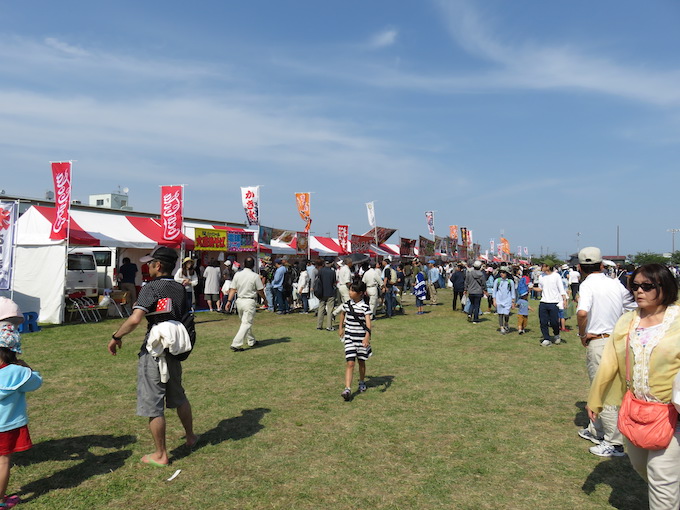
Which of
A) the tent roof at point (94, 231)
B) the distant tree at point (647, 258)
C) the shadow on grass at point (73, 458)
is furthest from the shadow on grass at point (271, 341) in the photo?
the distant tree at point (647, 258)

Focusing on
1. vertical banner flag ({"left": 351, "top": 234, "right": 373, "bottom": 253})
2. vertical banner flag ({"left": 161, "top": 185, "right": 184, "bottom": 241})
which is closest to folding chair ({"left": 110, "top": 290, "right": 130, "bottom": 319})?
vertical banner flag ({"left": 161, "top": 185, "right": 184, "bottom": 241})

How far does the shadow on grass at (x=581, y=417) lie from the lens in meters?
5.14

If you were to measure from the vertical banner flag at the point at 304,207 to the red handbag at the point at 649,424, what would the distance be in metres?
18.5

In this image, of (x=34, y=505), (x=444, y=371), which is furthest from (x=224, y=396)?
(x=444, y=371)

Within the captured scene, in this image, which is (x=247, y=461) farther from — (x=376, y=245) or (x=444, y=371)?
(x=376, y=245)

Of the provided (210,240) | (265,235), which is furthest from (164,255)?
(265,235)

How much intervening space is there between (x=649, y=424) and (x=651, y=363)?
328 millimetres

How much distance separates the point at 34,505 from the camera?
3.36 metres

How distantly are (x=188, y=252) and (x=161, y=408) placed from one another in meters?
14.8

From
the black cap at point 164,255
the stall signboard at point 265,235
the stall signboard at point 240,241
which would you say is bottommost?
the black cap at point 164,255

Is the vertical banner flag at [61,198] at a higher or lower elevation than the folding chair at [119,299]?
higher

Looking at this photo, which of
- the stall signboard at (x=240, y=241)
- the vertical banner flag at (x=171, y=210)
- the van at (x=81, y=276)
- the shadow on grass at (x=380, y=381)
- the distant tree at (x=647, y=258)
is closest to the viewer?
the shadow on grass at (x=380, y=381)

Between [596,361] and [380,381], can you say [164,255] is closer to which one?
[380,381]

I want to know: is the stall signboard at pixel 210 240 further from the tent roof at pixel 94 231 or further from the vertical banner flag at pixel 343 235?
the vertical banner flag at pixel 343 235
